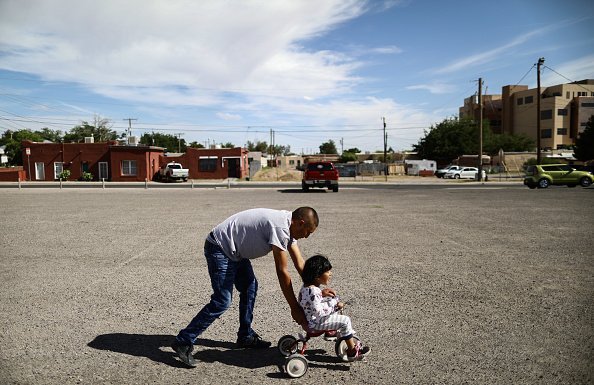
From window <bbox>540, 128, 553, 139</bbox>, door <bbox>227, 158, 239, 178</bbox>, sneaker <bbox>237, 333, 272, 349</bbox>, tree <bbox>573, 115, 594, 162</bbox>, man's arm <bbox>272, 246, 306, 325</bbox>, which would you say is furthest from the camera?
window <bbox>540, 128, 553, 139</bbox>

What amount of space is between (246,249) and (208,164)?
167ft

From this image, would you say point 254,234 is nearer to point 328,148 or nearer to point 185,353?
point 185,353

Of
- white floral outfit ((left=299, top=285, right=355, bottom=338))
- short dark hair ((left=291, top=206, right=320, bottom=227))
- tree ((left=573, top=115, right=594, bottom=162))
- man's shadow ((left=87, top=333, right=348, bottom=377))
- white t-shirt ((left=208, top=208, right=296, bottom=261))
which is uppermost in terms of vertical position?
tree ((left=573, top=115, right=594, bottom=162))

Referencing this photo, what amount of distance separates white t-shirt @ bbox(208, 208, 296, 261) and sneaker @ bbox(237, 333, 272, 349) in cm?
88

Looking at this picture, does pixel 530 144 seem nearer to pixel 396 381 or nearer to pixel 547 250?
pixel 547 250

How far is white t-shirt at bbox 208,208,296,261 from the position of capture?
3479mm

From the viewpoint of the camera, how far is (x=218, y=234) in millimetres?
3670

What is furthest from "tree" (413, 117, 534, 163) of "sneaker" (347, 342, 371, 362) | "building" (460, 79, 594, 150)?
"sneaker" (347, 342, 371, 362)

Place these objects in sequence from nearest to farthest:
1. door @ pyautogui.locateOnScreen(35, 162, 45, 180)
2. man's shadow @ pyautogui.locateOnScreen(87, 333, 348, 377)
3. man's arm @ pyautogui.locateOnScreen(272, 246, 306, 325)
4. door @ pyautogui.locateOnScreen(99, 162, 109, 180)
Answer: man's arm @ pyautogui.locateOnScreen(272, 246, 306, 325) < man's shadow @ pyautogui.locateOnScreen(87, 333, 348, 377) < door @ pyautogui.locateOnScreen(35, 162, 45, 180) < door @ pyautogui.locateOnScreen(99, 162, 109, 180)

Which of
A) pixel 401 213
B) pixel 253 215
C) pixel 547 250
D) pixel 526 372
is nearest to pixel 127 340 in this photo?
pixel 253 215

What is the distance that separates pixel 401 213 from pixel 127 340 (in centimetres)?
1223

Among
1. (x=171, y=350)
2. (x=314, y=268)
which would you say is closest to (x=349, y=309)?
(x=314, y=268)

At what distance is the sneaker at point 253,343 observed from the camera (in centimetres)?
400

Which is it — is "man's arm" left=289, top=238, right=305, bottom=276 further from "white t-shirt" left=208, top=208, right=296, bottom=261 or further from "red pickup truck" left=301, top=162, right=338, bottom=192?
"red pickup truck" left=301, top=162, right=338, bottom=192
